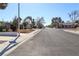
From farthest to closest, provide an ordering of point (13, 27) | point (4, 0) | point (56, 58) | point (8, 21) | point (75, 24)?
point (75, 24) < point (8, 21) < point (13, 27) < point (4, 0) < point (56, 58)

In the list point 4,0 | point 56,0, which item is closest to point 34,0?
point 56,0

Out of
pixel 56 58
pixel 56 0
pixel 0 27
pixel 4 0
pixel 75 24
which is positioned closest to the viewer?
pixel 56 58

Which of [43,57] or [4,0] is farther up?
[4,0]

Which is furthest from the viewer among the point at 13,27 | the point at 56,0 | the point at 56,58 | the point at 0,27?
the point at 13,27

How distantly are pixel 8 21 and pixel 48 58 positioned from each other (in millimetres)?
36513

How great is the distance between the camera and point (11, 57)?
10.2m

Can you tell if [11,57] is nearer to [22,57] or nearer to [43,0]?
[22,57]

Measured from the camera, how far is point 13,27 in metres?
42.2

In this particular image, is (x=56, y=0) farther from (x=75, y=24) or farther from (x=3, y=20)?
(x=75, y=24)

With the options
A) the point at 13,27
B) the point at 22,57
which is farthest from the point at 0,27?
the point at 22,57

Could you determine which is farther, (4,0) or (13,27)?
(13,27)

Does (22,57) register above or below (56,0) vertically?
below

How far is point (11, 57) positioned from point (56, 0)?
512 cm

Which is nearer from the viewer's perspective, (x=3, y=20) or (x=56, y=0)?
(x=56, y=0)
